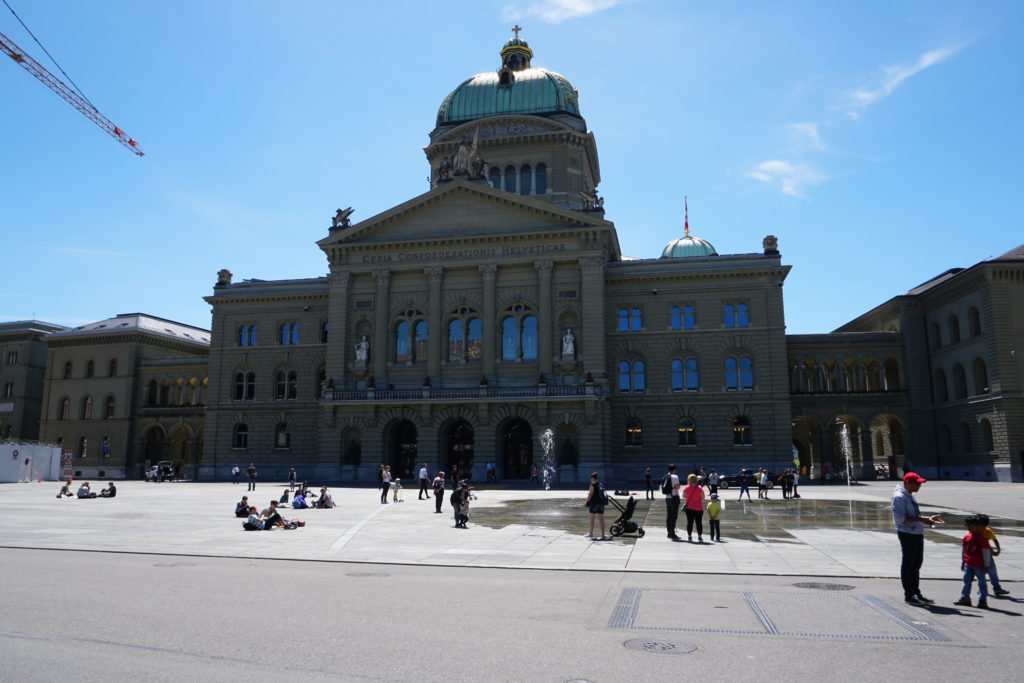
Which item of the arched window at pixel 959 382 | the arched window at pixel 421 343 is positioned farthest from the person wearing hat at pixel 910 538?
the arched window at pixel 959 382

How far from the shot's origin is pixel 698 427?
5759 cm

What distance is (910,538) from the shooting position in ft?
38.9

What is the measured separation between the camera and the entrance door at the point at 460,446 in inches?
2318

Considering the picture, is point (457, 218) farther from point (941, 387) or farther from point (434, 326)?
point (941, 387)

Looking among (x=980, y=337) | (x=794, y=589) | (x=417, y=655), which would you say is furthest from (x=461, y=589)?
(x=980, y=337)

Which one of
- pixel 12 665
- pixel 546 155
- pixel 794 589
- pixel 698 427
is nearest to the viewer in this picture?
pixel 12 665

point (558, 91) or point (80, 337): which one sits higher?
point (558, 91)

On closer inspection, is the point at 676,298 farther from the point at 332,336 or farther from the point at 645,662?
the point at 645,662

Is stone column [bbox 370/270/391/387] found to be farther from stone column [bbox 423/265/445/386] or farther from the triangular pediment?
stone column [bbox 423/265/445/386]

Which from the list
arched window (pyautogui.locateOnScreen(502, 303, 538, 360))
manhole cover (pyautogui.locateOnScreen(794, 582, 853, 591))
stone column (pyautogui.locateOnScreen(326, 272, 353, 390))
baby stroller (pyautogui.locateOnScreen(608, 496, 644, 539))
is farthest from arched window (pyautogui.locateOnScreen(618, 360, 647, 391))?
manhole cover (pyautogui.locateOnScreen(794, 582, 853, 591))

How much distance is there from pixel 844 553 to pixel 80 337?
79.0 m

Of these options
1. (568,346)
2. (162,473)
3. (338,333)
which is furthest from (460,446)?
(162,473)

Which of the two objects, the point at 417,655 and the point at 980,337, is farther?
the point at 980,337

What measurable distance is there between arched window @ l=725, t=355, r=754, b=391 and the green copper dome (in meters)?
28.7
